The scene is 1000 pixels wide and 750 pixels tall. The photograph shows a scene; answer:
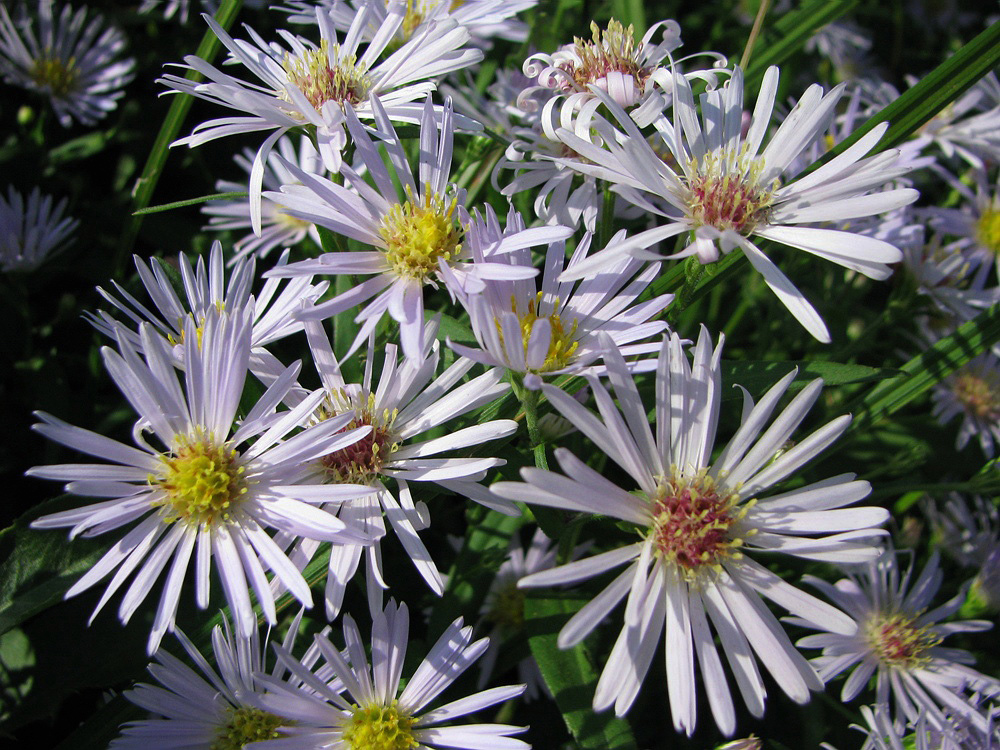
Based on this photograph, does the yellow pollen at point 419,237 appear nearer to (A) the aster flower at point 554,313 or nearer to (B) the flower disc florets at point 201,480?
(A) the aster flower at point 554,313

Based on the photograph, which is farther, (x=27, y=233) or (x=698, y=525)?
(x=27, y=233)

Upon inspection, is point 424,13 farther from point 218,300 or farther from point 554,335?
point 554,335

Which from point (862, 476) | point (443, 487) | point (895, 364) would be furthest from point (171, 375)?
point (895, 364)

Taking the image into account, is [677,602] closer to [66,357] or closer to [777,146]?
[777,146]

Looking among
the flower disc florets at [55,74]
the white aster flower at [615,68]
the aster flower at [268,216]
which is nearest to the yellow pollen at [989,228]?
the white aster flower at [615,68]

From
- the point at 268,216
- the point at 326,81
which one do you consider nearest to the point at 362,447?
the point at 326,81

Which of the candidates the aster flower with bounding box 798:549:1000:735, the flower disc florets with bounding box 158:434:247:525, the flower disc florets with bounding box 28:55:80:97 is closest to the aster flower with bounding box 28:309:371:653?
the flower disc florets with bounding box 158:434:247:525
